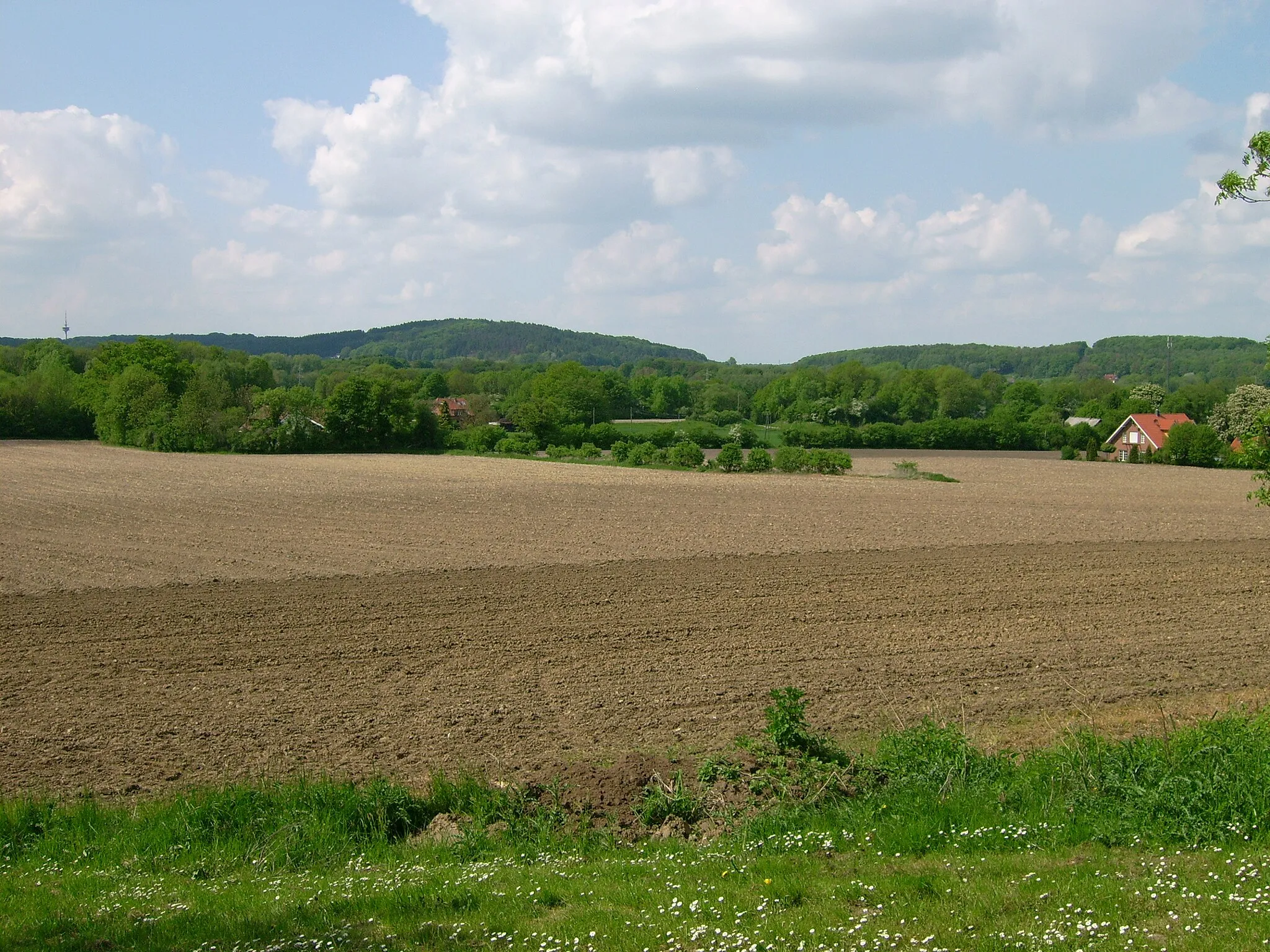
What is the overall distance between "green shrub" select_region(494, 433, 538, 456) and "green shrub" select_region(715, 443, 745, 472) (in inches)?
854

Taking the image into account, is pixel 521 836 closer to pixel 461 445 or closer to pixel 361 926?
pixel 361 926

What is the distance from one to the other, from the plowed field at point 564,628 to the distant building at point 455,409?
165 feet

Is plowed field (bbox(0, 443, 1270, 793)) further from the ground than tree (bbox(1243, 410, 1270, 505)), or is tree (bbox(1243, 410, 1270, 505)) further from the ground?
tree (bbox(1243, 410, 1270, 505))

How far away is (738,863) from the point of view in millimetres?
6980

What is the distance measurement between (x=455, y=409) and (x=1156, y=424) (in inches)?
2660

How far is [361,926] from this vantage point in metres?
5.81

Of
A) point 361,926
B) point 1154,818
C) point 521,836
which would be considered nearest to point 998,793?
Result: point 1154,818

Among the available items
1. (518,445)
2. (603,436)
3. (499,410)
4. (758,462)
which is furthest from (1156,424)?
(499,410)

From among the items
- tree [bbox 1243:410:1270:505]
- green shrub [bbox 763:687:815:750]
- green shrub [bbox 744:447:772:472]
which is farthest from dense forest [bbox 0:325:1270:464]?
green shrub [bbox 763:687:815:750]

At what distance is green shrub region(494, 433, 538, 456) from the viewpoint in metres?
78.5

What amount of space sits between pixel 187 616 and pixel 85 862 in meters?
12.2

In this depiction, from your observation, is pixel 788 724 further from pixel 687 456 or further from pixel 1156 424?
pixel 1156 424

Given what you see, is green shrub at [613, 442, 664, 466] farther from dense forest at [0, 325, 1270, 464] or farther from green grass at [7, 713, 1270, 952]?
green grass at [7, 713, 1270, 952]

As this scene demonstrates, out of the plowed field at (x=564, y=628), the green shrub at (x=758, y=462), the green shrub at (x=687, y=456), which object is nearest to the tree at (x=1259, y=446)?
the plowed field at (x=564, y=628)
